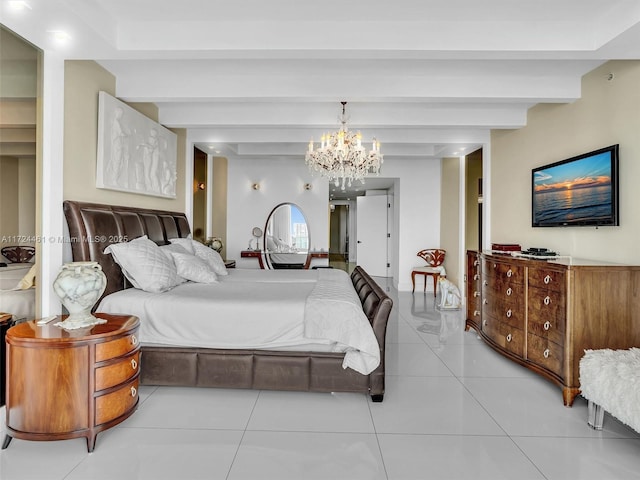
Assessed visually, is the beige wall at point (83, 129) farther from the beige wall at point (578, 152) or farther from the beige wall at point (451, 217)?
the beige wall at point (451, 217)

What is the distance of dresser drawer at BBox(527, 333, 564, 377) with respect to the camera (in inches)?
105

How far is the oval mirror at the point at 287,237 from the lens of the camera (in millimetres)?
7090

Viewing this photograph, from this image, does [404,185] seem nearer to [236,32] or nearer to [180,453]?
[236,32]

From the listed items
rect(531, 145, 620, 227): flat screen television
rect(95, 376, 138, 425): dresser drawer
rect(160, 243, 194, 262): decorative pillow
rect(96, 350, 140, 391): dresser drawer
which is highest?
rect(531, 145, 620, 227): flat screen television

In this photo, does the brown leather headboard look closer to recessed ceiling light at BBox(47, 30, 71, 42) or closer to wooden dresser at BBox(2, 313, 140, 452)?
wooden dresser at BBox(2, 313, 140, 452)

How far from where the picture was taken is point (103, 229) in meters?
2.99

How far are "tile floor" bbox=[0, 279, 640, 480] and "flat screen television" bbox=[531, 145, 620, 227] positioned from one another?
1497mm

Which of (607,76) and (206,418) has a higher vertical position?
(607,76)

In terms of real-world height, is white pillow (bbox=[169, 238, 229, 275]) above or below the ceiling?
below

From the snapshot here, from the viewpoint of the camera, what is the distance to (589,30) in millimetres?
2602

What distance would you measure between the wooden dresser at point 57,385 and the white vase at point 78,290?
6.2 inches

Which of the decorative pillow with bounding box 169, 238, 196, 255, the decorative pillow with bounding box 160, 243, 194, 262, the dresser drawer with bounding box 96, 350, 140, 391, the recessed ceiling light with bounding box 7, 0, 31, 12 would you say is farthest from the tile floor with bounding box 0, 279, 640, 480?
the recessed ceiling light with bounding box 7, 0, 31, 12

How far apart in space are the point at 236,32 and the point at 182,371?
97.7 inches

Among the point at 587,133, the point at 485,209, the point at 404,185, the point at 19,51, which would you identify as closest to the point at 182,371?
the point at 19,51
